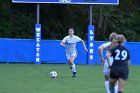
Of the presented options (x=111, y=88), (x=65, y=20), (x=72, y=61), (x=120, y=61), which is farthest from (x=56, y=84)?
(x=65, y=20)

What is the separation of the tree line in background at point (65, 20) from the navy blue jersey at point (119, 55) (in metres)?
22.1

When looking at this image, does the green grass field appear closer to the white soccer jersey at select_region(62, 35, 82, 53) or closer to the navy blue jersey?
the white soccer jersey at select_region(62, 35, 82, 53)

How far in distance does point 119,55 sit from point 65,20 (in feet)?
82.0

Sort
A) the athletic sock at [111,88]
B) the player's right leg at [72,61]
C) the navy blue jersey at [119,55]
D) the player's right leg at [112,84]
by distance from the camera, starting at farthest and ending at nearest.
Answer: the player's right leg at [72,61], the athletic sock at [111,88], the player's right leg at [112,84], the navy blue jersey at [119,55]

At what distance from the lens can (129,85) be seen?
55.9 feet

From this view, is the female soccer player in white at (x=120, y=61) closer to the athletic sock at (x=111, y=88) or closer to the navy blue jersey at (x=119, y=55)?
the navy blue jersey at (x=119, y=55)

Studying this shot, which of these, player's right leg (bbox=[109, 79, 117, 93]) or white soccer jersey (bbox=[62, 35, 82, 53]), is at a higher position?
white soccer jersey (bbox=[62, 35, 82, 53])

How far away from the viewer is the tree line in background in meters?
34.6

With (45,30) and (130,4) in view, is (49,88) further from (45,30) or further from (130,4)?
(130,4)

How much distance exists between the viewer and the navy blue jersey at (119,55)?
38.7ft

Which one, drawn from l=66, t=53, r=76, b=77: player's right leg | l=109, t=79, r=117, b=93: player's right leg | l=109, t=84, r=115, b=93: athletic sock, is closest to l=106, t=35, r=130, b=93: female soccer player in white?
l=109, t=79, r=117, b=93: player's right leg

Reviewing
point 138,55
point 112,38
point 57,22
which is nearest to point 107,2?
point 138,55

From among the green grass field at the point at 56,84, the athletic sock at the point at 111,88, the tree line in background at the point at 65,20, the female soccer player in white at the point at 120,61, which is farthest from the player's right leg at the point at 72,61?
the tree line in background at the point at 65,20

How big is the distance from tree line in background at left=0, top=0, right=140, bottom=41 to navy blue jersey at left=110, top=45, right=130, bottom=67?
22140 mm
